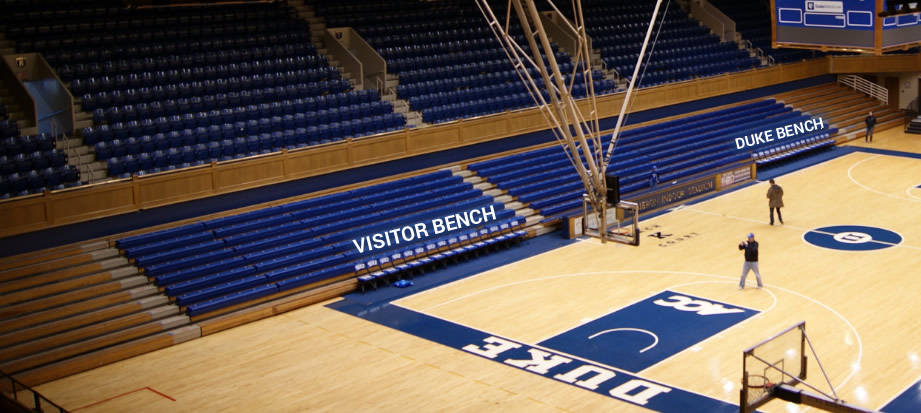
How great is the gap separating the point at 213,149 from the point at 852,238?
16492 mm

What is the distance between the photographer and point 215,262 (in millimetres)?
22391

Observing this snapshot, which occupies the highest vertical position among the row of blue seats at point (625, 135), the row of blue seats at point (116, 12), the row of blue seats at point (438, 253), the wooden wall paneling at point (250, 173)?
the row of blue seats at point (116, 12)

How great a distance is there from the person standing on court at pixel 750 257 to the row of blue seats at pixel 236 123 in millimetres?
10721

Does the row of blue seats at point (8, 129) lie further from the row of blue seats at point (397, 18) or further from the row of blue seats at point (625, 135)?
the row of blue seats at point (625, 135)

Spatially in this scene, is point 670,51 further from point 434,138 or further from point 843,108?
point 434,138

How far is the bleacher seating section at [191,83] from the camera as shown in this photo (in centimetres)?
2370

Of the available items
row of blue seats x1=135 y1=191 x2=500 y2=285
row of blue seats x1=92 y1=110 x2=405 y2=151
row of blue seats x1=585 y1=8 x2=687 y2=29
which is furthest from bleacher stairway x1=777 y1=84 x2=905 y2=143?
row of blue seats x1=92 y1=110 x2=405 y2=151

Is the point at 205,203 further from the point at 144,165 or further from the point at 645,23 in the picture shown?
the point at 645,23

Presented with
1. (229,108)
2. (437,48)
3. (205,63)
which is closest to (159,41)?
(205,63)

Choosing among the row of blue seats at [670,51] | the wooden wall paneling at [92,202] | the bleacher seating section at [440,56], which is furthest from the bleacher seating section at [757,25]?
the wooden wall paneling at [92,202]

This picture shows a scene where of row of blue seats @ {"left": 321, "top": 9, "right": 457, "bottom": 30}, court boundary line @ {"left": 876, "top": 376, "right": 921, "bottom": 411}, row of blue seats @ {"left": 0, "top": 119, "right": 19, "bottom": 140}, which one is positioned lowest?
court boundary line @ {"left": 876, "top": 376, "right": 921, "bottom": 411}

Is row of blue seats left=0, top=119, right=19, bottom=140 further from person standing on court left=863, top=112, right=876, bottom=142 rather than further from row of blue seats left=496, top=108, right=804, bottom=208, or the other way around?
person standing on court left=863, top=112, right=876, bottom=142

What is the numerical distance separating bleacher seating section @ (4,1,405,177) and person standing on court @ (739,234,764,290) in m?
10.6

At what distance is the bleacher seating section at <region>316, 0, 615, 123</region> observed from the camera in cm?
2969
